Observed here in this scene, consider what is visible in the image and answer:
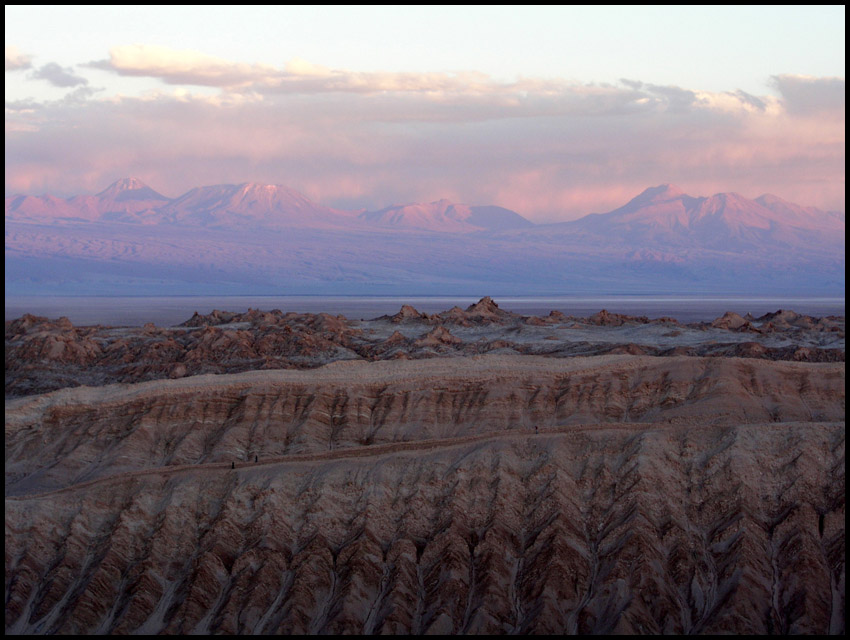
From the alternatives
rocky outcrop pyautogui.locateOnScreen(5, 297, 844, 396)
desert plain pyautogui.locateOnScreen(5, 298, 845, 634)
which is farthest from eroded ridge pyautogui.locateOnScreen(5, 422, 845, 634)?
rocky outcrop pyautogui.locateOnScreen(5, 297, 844, 396)

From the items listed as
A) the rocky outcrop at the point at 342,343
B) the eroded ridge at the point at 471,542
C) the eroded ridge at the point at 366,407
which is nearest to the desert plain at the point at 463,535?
the eroded ridge at the point at 471,542

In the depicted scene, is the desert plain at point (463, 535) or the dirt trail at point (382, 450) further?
the dirt trail at point (382, 450)

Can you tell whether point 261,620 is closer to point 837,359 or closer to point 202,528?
point 202,528

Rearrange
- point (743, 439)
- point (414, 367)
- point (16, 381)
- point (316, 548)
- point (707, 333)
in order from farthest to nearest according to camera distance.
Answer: point (707, 333), point (16, 381), point (414, 367), point (743, 439), point (316, 548)

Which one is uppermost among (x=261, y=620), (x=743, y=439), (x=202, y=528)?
(x=743, y=439)

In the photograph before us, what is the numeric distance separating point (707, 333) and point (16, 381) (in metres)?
49.0

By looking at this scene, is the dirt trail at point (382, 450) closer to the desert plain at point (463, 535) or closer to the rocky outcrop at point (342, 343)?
the desert plain at point (463, 535)

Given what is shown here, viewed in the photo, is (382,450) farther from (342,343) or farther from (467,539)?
(342,343)

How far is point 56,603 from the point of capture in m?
24.1

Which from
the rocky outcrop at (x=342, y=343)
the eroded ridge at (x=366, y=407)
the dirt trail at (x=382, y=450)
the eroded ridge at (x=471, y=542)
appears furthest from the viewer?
the rocky outcrop at (x=342, y=343)

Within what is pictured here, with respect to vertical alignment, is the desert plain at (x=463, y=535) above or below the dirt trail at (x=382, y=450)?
below

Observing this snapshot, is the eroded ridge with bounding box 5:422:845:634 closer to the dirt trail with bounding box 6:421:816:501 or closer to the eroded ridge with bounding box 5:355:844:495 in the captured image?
the dirt trail with bounding box 6:421:816:501

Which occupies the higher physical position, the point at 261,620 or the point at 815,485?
the point at 815,485

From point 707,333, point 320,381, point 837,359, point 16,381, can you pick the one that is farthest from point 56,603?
point 707,333
